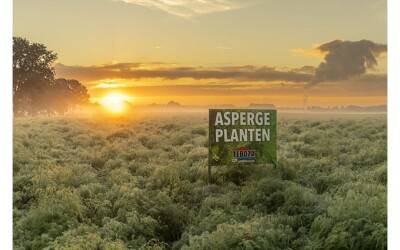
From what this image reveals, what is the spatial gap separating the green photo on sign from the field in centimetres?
14

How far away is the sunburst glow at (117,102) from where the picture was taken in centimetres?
963

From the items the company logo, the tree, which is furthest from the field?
the tree

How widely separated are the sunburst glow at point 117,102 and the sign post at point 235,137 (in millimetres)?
1220

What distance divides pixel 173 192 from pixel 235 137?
1202 mm

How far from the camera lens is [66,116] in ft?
30.5

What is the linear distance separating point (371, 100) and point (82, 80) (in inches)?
190

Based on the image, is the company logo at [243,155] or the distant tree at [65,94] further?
the company logo at [243,155]

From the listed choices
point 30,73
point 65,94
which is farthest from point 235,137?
point 30,73

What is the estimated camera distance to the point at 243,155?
10047mm

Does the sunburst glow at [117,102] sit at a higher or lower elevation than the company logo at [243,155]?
higher

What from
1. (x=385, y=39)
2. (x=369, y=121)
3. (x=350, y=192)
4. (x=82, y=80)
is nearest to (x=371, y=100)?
(x=369, y=121)
